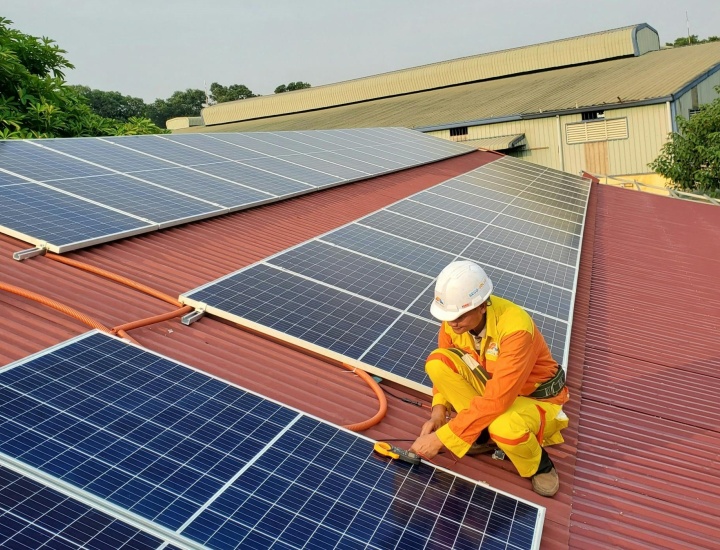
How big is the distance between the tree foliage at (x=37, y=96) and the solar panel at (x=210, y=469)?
47.0 feet

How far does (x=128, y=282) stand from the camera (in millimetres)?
6883

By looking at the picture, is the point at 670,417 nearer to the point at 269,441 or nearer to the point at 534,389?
the point at 534,389

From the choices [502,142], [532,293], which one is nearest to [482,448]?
[532,293]

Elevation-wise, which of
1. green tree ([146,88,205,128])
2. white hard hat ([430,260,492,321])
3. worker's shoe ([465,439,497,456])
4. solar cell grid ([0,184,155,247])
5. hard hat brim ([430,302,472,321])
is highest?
green tree ([146,88,205,128])

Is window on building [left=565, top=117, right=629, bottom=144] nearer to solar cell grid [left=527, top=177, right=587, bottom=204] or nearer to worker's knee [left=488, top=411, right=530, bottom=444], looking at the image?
solar cell grid [left=527, top=177, right=587, bottom=204]

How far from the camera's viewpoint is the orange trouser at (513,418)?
4777 millimetres

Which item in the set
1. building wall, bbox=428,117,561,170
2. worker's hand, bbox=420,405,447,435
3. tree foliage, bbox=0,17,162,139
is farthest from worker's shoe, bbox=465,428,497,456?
building wall, bbox=428,117,561,170

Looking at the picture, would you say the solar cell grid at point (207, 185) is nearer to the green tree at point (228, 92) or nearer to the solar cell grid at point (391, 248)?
the solar cell grid at point (391, 248)

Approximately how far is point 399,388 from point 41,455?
3.44 meters

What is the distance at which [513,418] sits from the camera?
478cm

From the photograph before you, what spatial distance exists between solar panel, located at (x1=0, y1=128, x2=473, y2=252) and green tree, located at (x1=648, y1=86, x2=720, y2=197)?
19.6m

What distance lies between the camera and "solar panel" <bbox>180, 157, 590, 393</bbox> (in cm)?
632

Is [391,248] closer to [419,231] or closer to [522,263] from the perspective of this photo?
[419,231]

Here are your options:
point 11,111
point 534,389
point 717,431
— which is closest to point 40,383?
point 534,389
